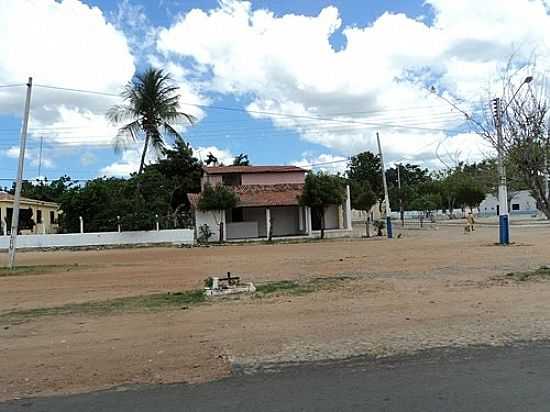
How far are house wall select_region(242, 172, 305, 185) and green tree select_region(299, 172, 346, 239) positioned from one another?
21.1ft

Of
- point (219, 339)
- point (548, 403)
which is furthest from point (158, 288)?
point (548, 403)

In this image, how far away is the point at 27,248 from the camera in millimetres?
44094

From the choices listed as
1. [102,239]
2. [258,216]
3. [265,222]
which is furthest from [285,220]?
[102,239]

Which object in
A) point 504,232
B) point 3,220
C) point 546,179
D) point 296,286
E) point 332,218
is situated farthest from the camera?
point 332,218

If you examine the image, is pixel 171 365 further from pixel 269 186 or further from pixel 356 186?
pixel 356 186

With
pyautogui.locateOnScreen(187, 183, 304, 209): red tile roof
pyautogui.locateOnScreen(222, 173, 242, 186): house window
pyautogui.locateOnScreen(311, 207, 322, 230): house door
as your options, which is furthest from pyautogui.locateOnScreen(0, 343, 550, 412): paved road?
pyautogui.locateOnScreen(311, 207, 322, 230): house door

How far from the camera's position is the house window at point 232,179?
5284cm

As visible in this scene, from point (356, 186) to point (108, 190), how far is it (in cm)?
3681

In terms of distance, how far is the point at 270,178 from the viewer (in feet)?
176

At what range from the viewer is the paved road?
569cm

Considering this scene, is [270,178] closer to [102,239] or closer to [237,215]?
[237,215]

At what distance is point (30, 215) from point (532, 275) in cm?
4854

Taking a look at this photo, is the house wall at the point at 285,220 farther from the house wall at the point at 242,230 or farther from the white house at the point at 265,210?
the house wall at the point at 242,230

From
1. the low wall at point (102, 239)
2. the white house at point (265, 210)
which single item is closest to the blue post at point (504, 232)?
the white house at point (265, 210)
